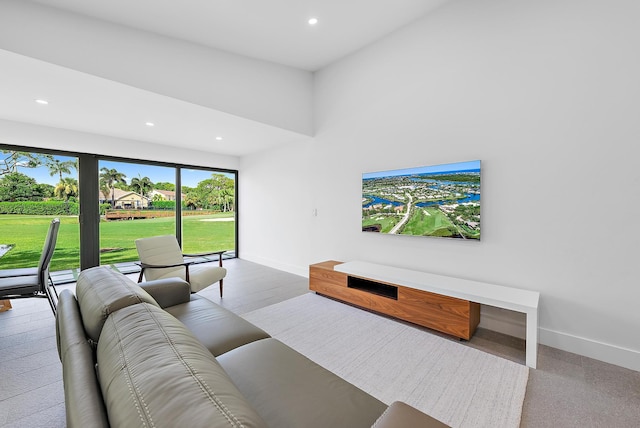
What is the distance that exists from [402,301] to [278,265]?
2.95 meters

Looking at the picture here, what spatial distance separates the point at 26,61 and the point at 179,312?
8.19 ft

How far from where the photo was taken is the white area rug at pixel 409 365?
1.72 meters

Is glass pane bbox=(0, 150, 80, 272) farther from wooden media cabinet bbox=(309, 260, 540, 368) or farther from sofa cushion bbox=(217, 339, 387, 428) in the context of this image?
sofa cushion bbox=(217, 339, 387, 428)

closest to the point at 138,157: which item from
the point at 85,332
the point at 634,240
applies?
the point at 85,332

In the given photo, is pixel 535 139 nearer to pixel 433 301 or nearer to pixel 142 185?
pixel 433 301

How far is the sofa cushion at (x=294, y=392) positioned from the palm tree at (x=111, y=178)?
15.5ft

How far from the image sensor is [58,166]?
14.2ft

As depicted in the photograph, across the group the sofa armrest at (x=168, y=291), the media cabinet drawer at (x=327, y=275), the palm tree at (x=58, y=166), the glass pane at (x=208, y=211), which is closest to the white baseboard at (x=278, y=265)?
the glass pane at (x=208, y=211)

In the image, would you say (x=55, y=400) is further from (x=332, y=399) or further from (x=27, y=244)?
(x=27, y=244)

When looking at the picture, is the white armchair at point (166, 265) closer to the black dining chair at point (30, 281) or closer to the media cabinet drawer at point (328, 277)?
the black dining chair at point (30, 281)

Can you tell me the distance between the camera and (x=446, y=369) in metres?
2.09

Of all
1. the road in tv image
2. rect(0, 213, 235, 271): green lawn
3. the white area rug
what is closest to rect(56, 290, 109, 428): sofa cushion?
the white area rug

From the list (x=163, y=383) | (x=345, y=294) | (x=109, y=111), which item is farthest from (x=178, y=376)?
(x=109, y=111)

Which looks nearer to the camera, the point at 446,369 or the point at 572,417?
the point at 572,417
